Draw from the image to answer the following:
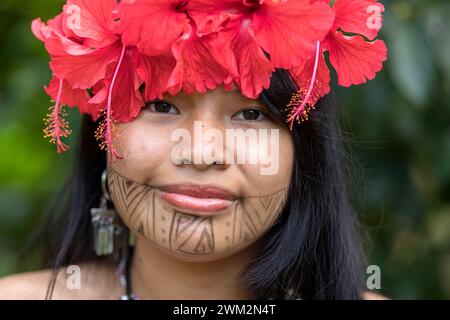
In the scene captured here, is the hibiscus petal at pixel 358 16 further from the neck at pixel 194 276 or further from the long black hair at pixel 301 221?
the neck at pixel 194 276

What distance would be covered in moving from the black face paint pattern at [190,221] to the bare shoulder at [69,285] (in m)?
0.33

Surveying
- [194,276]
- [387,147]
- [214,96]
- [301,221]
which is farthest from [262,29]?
[387,147]

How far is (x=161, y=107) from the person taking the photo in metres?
1.40

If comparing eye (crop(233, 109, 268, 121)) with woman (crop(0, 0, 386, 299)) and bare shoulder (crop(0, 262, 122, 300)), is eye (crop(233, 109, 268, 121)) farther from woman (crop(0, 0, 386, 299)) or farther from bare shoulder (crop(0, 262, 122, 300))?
bare shoulder (crop(0, 262, 122, 300))

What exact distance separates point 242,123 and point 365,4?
1.04 ft

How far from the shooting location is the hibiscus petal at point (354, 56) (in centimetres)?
135

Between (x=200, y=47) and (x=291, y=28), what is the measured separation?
166mm

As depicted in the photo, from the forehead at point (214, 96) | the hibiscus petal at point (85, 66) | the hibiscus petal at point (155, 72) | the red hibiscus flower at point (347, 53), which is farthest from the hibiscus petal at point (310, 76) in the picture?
the hibiscus petal at point (85, 66)

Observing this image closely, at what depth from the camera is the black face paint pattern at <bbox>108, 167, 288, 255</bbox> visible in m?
1.38

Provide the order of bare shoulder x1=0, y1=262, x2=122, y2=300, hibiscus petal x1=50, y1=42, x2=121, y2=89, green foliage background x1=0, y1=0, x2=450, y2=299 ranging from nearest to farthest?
1. hibiscus petal x1=50, y1=42, x2=121, y2=89
2. bare shoulder x1=0, y1=262, x2=122, y2=300
3. green foliage background x1=0, y1=0, x2=450, y2=299

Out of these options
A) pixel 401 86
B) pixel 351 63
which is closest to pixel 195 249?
pixel 351 63

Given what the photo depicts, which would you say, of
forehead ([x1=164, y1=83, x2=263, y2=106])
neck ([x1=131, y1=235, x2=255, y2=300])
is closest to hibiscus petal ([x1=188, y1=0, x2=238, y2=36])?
forehead ([x1=164, y1=83, x2=263, y2=106])

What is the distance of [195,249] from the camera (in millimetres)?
1381
